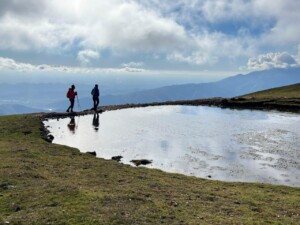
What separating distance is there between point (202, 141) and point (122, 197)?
86.5 ft

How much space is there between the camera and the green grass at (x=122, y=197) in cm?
1784

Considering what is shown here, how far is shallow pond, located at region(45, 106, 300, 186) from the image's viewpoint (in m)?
33.6

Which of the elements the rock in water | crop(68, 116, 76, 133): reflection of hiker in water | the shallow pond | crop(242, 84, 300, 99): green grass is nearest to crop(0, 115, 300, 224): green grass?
the rock in water

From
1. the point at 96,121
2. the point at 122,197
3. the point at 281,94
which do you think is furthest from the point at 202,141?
the point at 281,94

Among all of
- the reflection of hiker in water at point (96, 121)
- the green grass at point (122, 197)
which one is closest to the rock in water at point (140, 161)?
the green grass at point (122, 197)

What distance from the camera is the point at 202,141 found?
45594mm

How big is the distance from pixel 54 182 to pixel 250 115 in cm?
5233

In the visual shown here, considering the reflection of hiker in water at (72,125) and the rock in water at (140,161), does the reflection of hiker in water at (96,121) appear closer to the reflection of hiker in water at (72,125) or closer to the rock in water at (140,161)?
the reflection of hiker in water at (72,125)

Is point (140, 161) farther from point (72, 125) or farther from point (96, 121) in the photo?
point (96, 121)

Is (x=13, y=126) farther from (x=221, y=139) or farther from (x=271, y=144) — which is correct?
(x=271, y=144)

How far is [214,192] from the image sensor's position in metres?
23.7

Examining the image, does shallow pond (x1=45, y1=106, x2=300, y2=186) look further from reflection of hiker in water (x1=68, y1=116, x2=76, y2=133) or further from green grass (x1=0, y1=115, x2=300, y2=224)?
green grass (x1=0, y1=115, x2=300, y2=224)

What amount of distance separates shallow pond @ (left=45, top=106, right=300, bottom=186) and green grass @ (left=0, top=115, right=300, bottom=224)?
573 centimetres

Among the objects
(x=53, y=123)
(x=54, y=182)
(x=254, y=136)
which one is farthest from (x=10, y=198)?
(x=53, y=123)
